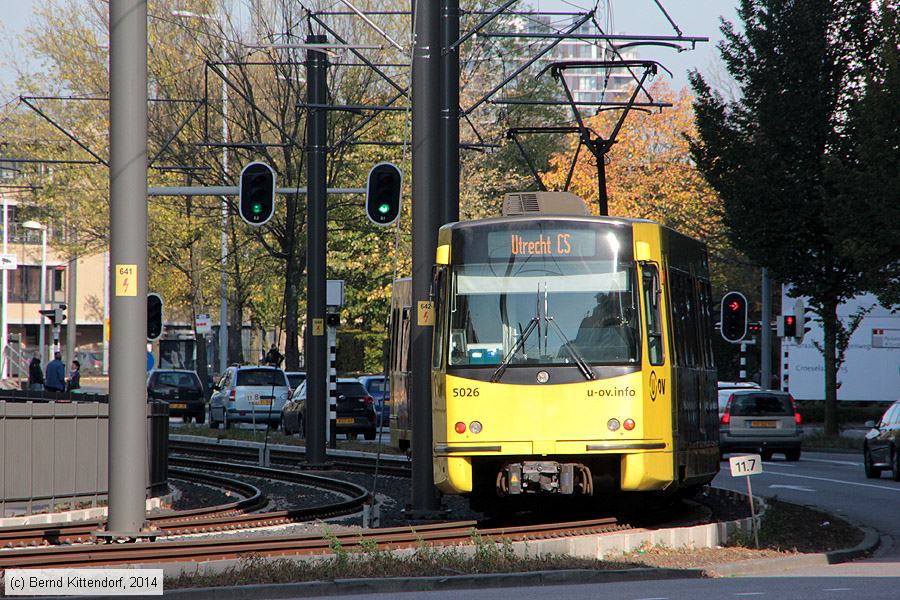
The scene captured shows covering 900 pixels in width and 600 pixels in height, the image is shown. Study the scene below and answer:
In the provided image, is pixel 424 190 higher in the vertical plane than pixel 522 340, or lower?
higher

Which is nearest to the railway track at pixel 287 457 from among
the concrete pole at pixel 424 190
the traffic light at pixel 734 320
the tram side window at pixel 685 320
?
the traffic light at pixel 734 320

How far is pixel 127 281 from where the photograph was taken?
45.5 ft

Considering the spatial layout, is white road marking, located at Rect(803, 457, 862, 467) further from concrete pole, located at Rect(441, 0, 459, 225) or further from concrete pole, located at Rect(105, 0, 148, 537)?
concrete pole, located at Rect(105, 0, 148, 537)

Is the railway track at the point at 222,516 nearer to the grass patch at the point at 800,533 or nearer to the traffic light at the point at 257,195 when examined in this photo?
the traffic light at the point at 257,195

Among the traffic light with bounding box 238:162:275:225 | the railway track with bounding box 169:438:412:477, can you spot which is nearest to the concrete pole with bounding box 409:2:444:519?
the railway track with bounding box 169:438:412:477

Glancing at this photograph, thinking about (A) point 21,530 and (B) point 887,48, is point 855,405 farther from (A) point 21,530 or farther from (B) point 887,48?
(A) point 21,530

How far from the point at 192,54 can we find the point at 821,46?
51.3 feet

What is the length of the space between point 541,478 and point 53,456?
6.02m

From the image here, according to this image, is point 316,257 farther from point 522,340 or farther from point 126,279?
point 126,279

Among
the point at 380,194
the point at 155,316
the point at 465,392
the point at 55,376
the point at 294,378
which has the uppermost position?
the point at 380,194

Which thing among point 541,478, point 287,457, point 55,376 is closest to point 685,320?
point 541,478

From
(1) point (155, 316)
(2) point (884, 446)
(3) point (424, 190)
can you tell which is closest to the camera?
(3) point (424, 190)

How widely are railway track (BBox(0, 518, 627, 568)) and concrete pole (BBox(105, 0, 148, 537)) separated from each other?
1.90ft

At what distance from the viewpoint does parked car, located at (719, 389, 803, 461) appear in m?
33.2
